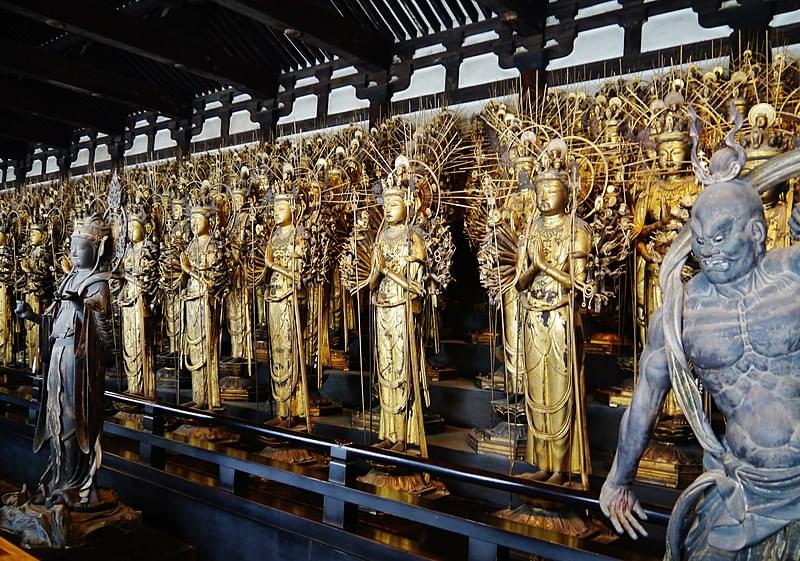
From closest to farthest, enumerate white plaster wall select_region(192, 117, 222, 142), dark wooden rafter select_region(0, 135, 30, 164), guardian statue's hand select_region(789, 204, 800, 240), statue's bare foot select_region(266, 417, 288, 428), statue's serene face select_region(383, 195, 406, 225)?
guardian statue's hand select_region(789, 204, 800, 240) → statue's serene face select_region(383, 195, 406, 225) → statue's bare foot select_region(266, 417, 288, 428) → white plaster wall select_region(192, 117, 222, 142) → dark wooden rafter select_region(0, 135, 30, 164)

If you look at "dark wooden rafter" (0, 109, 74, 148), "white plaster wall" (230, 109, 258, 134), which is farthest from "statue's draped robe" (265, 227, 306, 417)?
"dark wooden rafter" (0, 109, 74, 148)

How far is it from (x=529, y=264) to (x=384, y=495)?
1.30 meters

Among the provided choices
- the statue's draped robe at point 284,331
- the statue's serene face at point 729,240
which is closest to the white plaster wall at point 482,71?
the statue's draped robe at point 284,331

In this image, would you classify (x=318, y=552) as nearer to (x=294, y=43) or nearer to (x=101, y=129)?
(x=294, y=43)

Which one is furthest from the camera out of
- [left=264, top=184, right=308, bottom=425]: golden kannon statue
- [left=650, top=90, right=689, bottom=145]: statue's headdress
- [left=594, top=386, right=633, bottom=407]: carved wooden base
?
[left=264, top=184, right=308, bottom=425]: golden kannon statue

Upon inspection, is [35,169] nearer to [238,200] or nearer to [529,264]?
[238,200]

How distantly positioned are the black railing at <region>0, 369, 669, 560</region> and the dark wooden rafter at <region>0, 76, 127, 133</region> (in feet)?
19.8

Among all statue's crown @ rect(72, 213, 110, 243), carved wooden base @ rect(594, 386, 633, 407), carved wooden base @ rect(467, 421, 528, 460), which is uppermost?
statue's crown @ rect(72, 213, 110, 243)

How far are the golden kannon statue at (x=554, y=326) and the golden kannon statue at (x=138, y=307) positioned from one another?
3319mm

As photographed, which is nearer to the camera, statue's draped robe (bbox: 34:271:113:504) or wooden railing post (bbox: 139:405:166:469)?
statue's draped robe (bbox: 34:271:113:504)

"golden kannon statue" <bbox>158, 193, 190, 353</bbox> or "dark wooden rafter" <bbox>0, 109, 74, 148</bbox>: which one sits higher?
"dark wooden rafter" <bbox>0, 109, 74, 148</bbox>

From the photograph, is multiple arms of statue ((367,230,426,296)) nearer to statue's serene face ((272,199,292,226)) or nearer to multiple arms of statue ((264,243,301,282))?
multiple arms of statue ((264,243,301,282))

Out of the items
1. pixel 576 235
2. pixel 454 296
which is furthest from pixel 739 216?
pixel 454 296

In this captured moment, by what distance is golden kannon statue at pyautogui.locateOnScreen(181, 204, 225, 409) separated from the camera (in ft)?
16.7
